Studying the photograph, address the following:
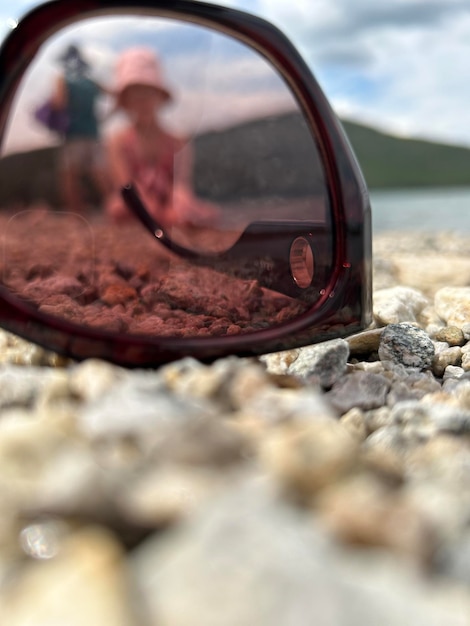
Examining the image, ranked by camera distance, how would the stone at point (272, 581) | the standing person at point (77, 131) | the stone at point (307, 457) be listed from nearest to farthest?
the stone at point (272, 581)
the stone at point (307, 457)
the standing person at point (77, 131)

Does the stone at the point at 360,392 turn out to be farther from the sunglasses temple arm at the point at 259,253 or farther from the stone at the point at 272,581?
the stone at the point at 272,581

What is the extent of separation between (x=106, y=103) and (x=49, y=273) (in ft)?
0.92

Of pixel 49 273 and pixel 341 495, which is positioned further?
pixel 49 273

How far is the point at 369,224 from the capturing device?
975 mm

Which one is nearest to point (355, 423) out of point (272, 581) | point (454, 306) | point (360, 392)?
point (360, 392)

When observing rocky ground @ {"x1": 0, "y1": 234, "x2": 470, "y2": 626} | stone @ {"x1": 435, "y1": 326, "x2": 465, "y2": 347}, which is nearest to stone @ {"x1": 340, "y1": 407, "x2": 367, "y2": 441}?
rocky ground @ {"x1": 0, "y1": 234, "x2": 470, "y2": 626}

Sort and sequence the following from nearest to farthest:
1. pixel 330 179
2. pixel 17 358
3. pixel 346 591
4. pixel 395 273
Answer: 1. pixel 346 591
2. pixel 17 358
3. pixel 330 179
4. pixel 395 273

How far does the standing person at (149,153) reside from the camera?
1.03 m

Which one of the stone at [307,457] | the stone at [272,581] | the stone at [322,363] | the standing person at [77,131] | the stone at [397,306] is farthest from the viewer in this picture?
the stone at [397,306]

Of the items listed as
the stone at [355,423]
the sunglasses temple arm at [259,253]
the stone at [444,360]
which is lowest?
the stone at [444,360]

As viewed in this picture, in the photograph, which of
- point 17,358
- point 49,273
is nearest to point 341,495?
point 17,358

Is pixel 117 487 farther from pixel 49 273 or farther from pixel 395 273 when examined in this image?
pixel 395 273

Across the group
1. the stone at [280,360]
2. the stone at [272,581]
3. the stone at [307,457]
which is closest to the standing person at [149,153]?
the stone at [280,360]

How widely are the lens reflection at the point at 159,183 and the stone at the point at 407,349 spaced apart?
0.16 meters
